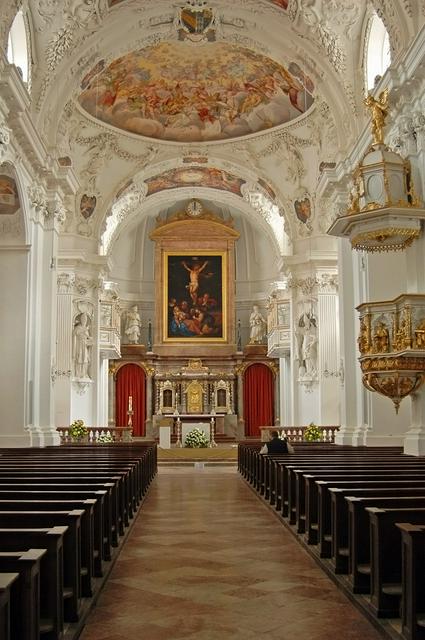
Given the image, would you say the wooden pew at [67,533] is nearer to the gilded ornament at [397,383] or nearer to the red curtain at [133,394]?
the gilded ornament at [397,383]

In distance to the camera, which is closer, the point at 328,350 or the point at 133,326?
the point at 328,350

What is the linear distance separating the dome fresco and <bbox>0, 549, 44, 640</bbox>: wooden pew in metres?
16.6

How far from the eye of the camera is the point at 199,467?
1788 centimetres

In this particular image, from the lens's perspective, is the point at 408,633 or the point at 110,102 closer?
the point at 408,633

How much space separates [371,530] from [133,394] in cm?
2479

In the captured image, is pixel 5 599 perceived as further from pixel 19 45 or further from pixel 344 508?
pixel 19 45

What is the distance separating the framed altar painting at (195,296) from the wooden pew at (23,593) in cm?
2629

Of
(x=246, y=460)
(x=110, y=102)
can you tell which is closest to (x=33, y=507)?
(x=246, y=460)

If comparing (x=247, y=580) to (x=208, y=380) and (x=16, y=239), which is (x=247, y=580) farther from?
(x=208, y=380)

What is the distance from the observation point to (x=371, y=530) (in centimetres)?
439

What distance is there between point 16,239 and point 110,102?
27.4 feet

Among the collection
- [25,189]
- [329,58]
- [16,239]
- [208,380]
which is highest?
[329,58]

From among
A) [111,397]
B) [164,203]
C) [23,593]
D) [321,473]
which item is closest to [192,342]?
[111,397]

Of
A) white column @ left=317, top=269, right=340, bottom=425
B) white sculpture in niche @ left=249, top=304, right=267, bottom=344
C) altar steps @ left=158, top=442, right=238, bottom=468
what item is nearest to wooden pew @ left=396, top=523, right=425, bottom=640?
altar steps @ left=158, top=442, right=238, bottom=468
